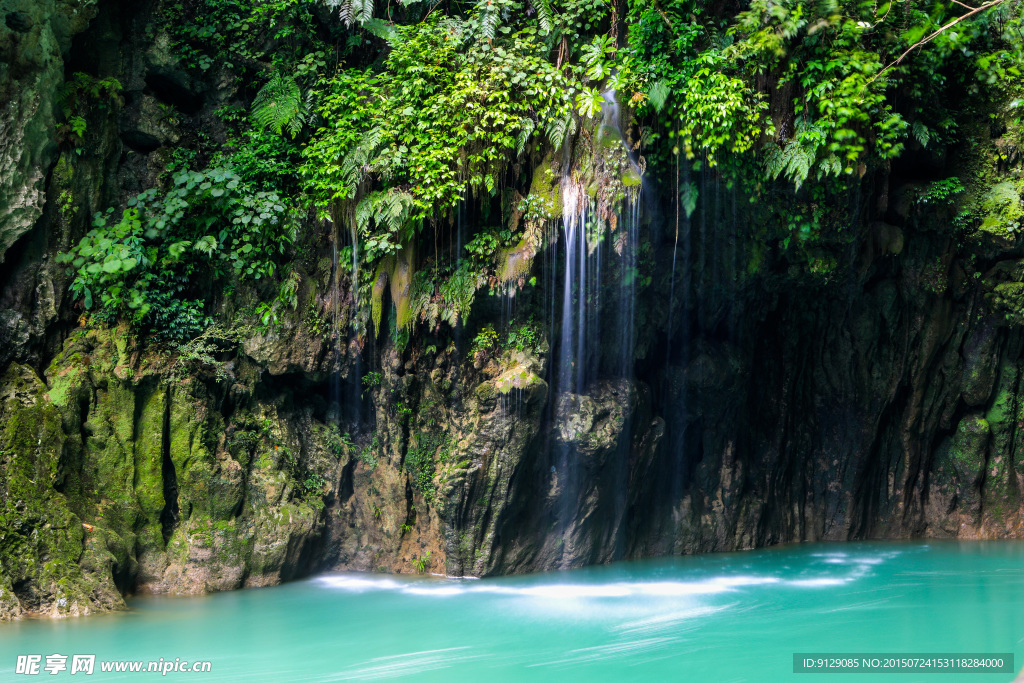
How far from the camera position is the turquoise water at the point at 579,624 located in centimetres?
689

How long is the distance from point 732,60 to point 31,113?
794 centimetres

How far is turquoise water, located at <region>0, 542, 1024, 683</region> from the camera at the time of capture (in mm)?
6891

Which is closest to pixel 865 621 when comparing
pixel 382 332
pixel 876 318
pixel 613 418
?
pixel 613 418

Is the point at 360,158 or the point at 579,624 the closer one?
the point at 579,624

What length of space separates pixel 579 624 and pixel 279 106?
284 inches

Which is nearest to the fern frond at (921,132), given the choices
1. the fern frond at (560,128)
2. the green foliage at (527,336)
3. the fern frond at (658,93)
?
the fern frond at (658,93)

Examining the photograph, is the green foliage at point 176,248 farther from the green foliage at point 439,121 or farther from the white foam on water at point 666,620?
the white foam on water at point 666,620

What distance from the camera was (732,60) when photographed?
802 centimetres

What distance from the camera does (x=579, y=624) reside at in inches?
311

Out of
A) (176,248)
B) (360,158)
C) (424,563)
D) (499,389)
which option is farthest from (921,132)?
(176,248)

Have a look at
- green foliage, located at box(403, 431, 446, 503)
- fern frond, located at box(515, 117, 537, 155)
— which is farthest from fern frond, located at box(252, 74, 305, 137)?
green foliage, located at box(403, 431, 446, 503)

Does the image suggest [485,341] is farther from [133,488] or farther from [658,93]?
[133,488]

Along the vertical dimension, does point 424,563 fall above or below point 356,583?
above

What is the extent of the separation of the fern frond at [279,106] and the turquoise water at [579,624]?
19.0 feet
